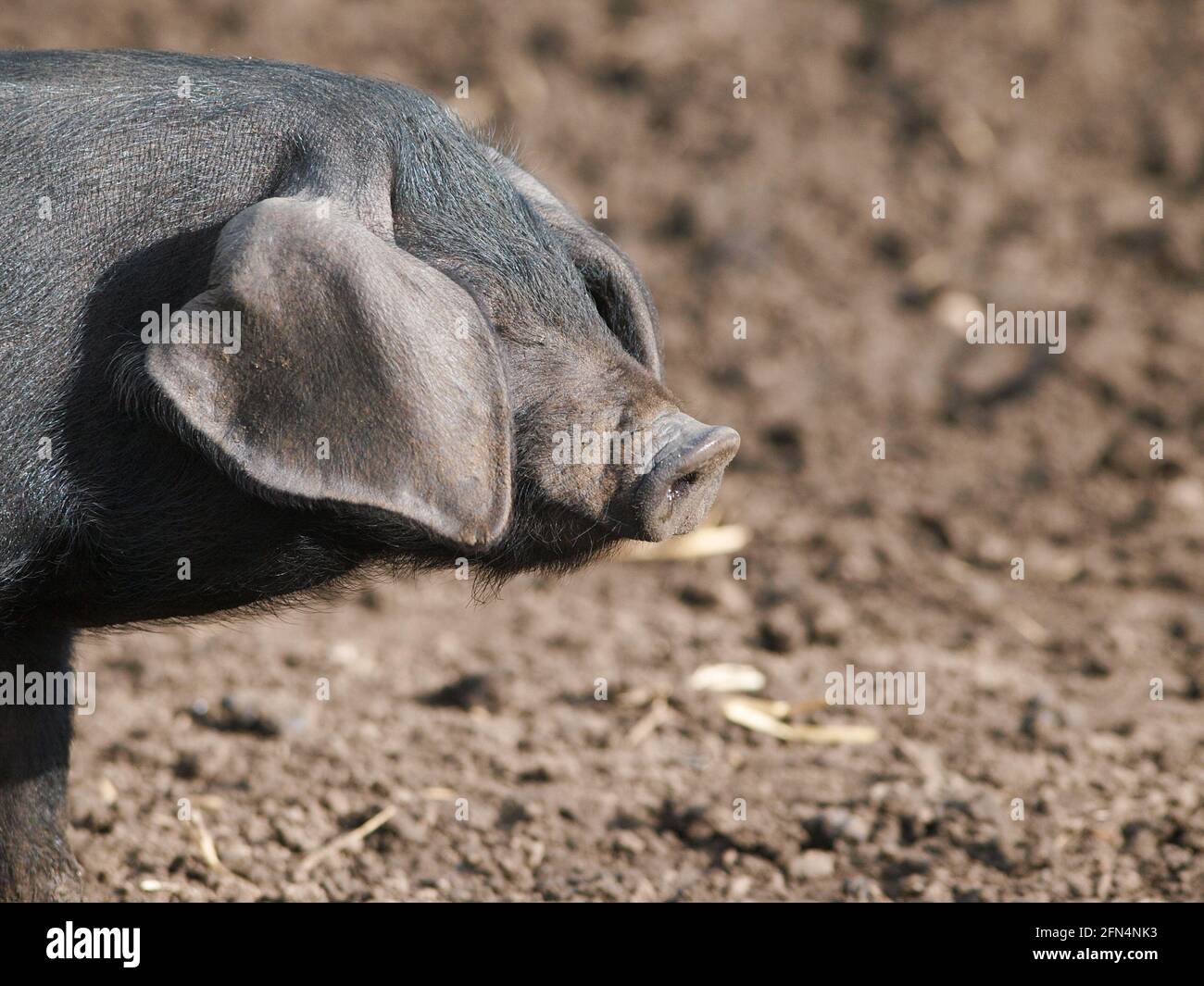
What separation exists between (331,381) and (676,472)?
20.9 inches

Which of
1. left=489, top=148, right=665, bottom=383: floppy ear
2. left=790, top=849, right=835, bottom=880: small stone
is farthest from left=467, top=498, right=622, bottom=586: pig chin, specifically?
left=790, top=849, right=835, bottom=880: small stone

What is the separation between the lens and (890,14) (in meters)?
7.53

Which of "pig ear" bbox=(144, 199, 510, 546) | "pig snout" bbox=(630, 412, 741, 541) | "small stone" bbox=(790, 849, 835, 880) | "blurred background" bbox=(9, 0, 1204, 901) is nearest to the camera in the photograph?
"pig ear" bbox=(144, 199, 510, 546)

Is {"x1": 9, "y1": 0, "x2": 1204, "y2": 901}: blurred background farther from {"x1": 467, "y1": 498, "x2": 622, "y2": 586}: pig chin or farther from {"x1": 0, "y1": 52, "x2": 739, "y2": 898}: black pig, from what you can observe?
{"x1": 467, "y1": 498, "x2": 622, "y2": 586}: pig chin

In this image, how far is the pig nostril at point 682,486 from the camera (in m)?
2.42

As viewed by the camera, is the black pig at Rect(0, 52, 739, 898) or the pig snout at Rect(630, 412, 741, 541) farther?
the pig snout at Rect(630, 412, 741, 541)

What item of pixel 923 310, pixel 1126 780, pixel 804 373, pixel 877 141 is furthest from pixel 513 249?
pixel 877 141

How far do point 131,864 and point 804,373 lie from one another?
3.44 metres

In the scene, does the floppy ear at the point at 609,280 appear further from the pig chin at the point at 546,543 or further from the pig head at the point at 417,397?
the pig chin at the point at 546,543

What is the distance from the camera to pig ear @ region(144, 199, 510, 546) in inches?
88.7

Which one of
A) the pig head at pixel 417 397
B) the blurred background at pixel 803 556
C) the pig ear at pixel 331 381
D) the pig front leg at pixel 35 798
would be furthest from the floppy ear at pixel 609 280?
the pig front leg at pixel 35 798

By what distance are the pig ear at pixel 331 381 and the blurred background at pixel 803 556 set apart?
99cm

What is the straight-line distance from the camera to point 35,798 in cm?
303
